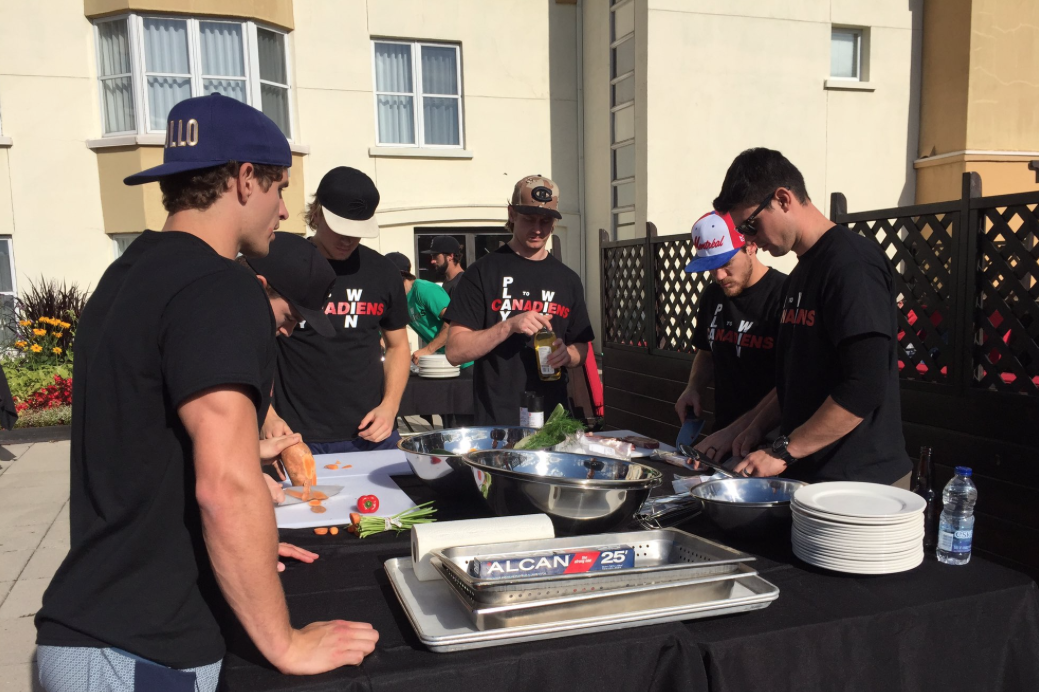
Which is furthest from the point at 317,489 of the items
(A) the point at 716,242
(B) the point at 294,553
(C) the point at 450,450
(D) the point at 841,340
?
(A) the point at 716,242

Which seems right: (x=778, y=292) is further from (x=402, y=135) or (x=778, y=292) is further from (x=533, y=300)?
(x=402, y=135)

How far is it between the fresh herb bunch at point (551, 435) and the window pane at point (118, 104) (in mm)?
10275

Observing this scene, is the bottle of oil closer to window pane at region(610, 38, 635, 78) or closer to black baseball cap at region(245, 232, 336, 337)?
black baseball cap at region(245, 232, 336, 337)

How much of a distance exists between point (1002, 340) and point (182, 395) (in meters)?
3.79

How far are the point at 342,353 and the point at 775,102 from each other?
10196mm

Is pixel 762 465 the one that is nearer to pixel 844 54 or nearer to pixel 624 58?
pixel 624 58

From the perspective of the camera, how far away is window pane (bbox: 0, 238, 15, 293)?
416 inches

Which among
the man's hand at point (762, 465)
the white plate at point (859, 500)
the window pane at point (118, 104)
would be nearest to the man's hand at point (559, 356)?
the man's hand at point (762, 465)

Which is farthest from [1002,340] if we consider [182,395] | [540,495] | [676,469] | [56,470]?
[56,470]

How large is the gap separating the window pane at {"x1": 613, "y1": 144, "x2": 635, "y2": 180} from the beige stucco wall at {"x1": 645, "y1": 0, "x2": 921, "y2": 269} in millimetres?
561

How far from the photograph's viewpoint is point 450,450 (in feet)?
8.52

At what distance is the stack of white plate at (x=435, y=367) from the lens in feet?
20.4

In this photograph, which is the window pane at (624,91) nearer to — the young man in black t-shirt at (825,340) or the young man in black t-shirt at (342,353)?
the young man in black t-shirt at (342,353)

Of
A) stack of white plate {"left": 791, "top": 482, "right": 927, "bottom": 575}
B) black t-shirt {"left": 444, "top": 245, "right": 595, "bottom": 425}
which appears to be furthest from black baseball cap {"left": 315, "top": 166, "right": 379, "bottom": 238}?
stack of white plate {"left": 791, "top": 482, "right": 927, "bottom": 575}
